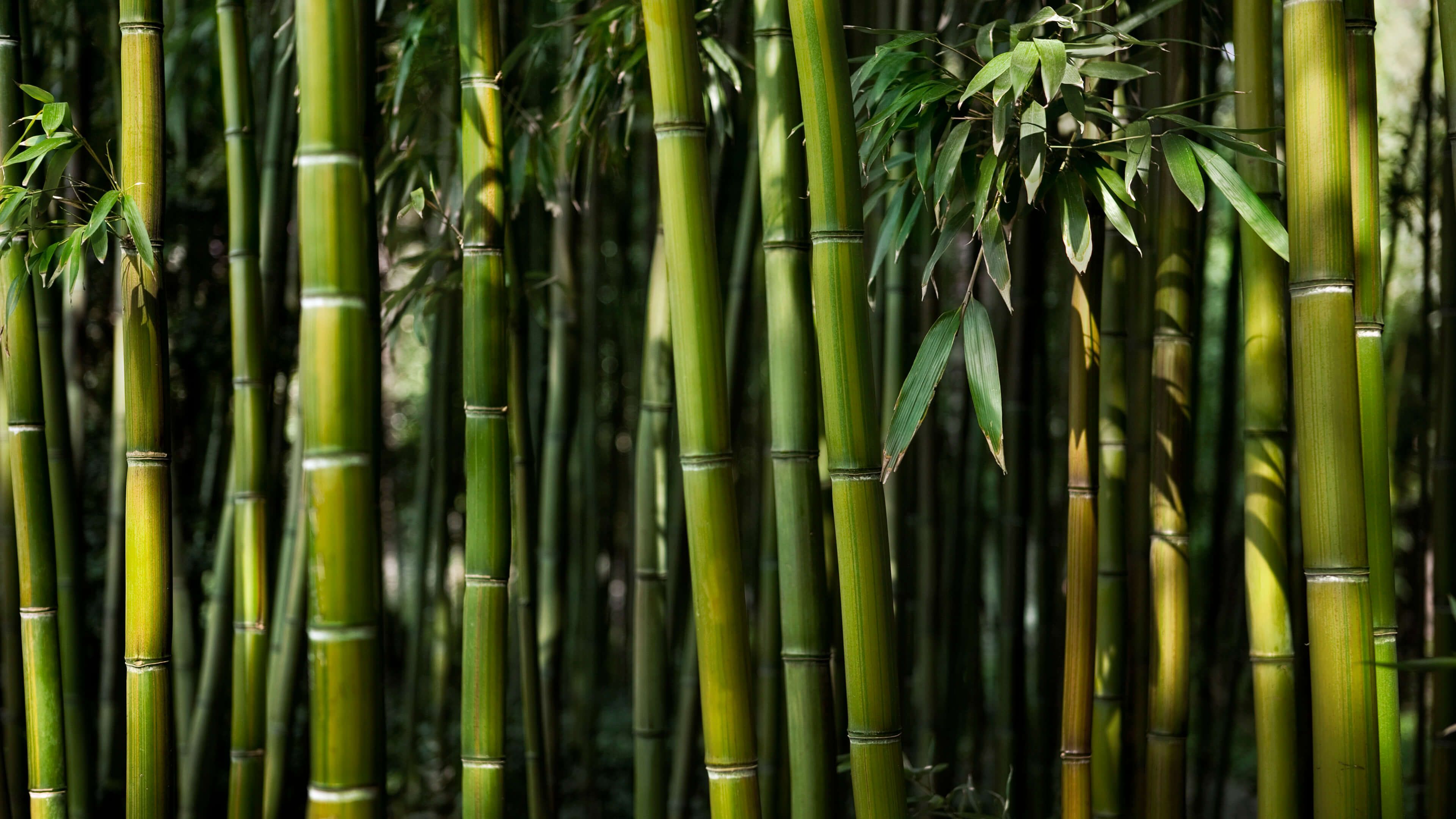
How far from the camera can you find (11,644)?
2.00m

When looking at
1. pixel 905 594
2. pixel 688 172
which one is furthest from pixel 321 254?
pixel 905 594

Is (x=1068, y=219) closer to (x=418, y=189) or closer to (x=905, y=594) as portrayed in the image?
(x=418, y=189)

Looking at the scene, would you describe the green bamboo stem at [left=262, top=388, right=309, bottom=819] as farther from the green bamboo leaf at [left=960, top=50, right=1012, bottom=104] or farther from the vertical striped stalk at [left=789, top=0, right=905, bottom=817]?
the green bamboo leaf at [left=960, top=50, right=1012, bottom=104]

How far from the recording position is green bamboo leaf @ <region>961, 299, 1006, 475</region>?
1172mm

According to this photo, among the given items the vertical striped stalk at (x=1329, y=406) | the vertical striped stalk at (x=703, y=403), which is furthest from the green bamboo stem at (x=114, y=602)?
the vertical striped stalk at (x=1329, y=406)

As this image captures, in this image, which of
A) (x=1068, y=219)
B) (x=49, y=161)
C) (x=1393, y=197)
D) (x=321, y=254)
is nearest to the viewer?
(x=321, y=254)

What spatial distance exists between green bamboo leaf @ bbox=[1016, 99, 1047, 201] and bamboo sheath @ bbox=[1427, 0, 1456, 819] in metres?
1.18

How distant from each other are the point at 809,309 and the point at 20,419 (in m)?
1.05

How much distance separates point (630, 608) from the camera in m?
4.50

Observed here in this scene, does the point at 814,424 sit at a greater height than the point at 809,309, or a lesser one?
lesser

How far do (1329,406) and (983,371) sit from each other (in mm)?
354

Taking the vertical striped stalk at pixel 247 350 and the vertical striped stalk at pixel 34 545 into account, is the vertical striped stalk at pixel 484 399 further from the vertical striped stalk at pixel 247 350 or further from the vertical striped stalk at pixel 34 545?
the vertical striped stalk at pixel 34 545

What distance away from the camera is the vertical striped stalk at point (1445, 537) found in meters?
A: 1.83

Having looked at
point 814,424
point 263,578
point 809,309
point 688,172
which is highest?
point 688,172
